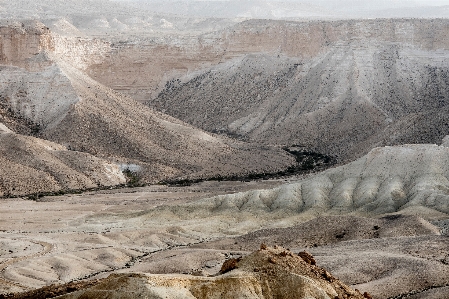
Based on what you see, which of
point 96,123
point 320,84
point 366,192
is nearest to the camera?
point 366,192

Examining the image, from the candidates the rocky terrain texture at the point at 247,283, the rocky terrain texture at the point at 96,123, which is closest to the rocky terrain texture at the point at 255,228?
the rocky terrain texture at the point at 247,283

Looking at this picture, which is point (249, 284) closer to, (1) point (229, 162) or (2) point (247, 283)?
(2) point (247, 283)

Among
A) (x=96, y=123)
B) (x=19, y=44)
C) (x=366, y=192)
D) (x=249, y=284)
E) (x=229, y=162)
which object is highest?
(x=19, y=44)

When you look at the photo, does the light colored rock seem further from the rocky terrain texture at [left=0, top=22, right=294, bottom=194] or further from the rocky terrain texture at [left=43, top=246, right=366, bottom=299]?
the rocky terrain texture at [left=0, top=22, right=294, bottom=194]

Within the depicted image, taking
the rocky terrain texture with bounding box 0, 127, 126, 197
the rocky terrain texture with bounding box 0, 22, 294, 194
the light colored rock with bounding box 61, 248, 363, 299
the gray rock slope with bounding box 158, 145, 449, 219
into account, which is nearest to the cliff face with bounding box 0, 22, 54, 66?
the rocky terrain texture with bounding box 0, 22, 294, 194

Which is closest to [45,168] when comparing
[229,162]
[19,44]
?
[229,162]

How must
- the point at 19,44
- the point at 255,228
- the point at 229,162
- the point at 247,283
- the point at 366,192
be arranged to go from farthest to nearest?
the point at 19,44, the point at 229,162, the point at 366,192, the point at 255,228, the point at 247,283

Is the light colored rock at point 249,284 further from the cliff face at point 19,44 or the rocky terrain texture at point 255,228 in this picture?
the cliff face at point 19,44

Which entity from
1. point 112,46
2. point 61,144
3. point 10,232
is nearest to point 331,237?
point 10,232

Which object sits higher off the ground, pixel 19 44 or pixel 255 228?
pixel 19 44
